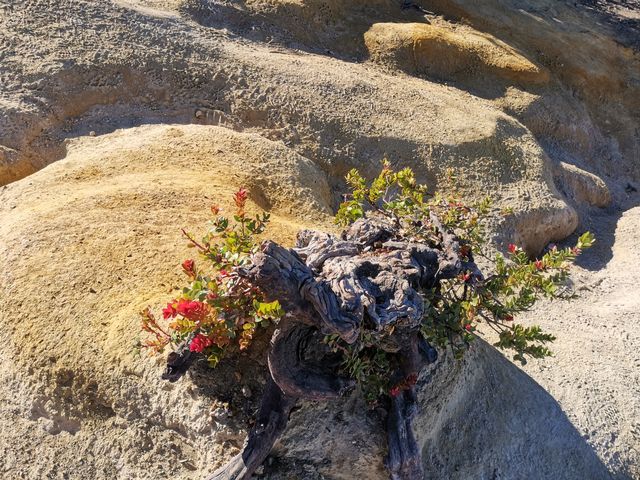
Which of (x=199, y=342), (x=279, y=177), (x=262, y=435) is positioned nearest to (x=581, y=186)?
(x=279, y=177)

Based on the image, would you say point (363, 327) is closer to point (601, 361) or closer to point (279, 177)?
point (279, 177)

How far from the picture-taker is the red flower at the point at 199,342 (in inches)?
199

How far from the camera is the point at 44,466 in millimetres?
6664

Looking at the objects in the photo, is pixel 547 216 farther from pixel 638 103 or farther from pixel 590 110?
pixel 638 103

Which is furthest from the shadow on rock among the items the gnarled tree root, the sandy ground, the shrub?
the gnarled tree root

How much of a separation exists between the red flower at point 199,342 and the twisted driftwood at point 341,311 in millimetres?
650

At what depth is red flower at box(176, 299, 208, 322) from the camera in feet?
15.5

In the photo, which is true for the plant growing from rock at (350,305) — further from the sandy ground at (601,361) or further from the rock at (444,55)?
the rock at (444,55)

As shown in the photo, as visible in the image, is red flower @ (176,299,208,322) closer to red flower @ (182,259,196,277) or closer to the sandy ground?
red flower @ (182,259,196,277)

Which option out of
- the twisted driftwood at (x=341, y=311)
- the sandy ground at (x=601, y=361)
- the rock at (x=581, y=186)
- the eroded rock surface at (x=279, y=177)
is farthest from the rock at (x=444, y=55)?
the twisted driftwood at (x=341, y=311)

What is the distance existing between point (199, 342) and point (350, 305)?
58.3 inches

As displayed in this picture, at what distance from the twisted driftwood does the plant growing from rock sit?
1cm

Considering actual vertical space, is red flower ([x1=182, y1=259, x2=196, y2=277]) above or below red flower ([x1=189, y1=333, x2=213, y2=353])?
above

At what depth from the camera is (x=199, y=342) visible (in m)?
5.10
